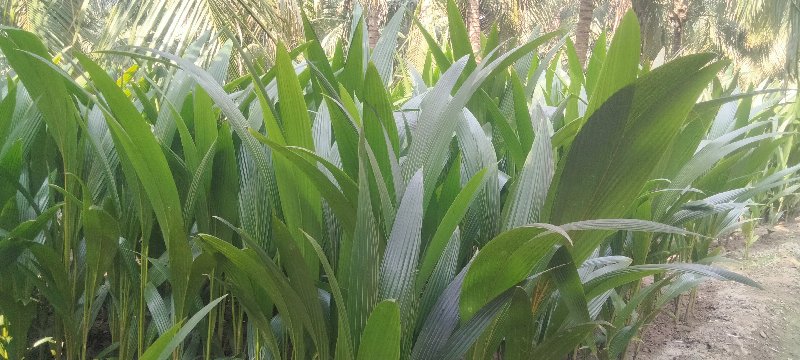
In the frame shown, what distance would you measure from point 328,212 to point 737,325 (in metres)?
1.30

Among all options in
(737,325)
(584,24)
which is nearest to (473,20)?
(584,24)

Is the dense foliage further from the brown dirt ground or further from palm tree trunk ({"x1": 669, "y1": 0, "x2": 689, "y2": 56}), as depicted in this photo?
palm tree trunk ({"x1": 669, "y1": 0, "x2": 689, "y2": 56})

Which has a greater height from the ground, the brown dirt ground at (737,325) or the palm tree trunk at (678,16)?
the palm tree trunk at (678,16)

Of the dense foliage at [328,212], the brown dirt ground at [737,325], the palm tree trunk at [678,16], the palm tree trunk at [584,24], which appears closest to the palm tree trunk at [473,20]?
the palm tree trunk at [584,24]

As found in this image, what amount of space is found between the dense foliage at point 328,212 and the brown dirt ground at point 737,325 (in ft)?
1.83

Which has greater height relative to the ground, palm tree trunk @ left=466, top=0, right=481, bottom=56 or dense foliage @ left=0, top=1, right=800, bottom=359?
palm tree trunk @ left=466, top=0, right=481, bottom=56

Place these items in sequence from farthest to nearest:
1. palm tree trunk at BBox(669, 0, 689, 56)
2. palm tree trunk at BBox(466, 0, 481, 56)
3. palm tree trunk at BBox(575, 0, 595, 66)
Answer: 1. palm tree trunk at BBox(669, 0, 689, 56)
2. palm tree trunk at BBox(466, 0, 481, 56)
3. palm tree trunk at BBox(575, 0, 595, 66)

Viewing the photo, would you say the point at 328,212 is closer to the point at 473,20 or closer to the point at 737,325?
the point at 737,325

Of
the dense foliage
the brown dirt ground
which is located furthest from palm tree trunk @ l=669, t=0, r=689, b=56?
the dense foliage

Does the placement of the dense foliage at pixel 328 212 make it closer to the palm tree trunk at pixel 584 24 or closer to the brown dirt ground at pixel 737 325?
the brown dirt ground at pixel 737 325

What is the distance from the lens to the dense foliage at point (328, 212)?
643 millimetres

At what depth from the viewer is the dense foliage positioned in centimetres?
64

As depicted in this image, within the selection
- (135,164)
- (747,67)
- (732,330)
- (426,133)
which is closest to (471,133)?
(426,133)

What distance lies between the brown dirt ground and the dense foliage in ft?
1.83
